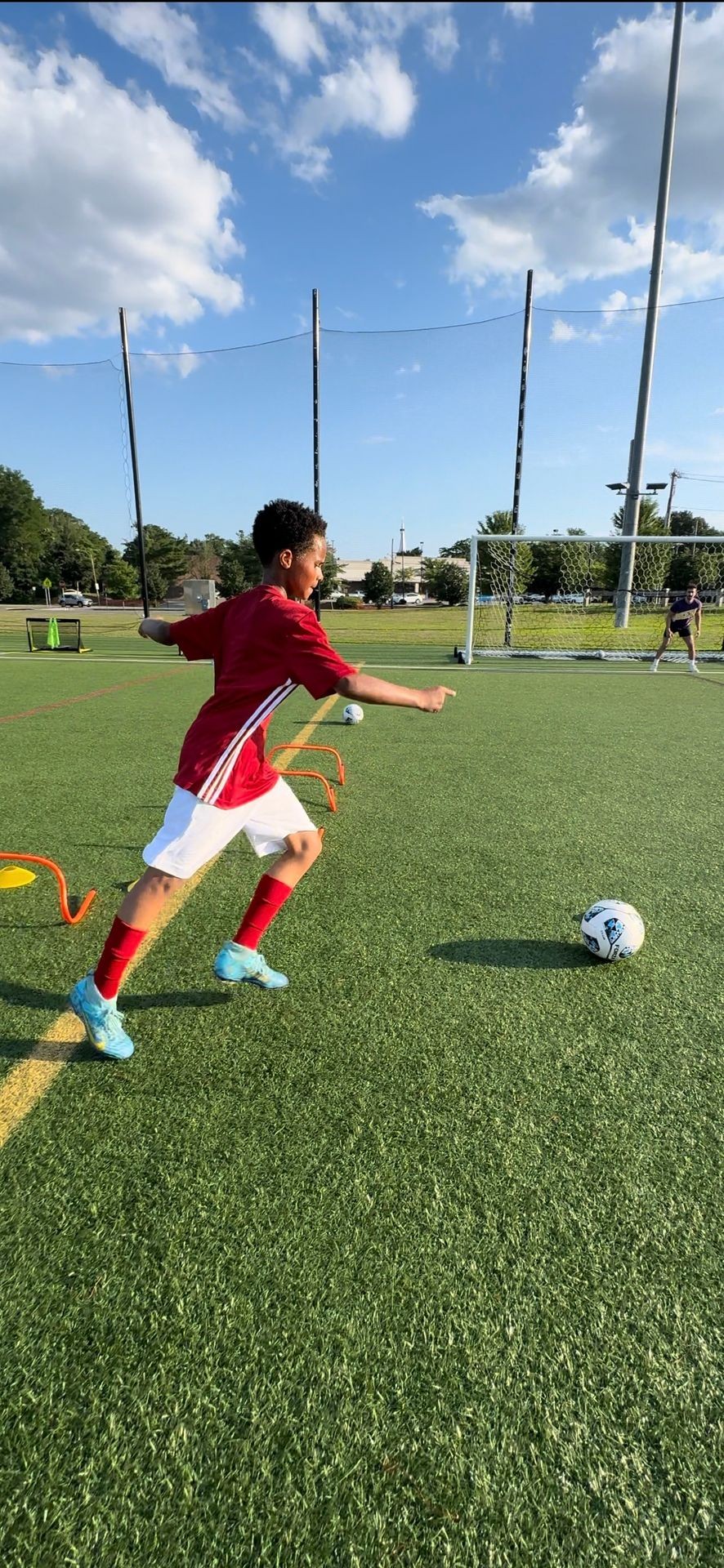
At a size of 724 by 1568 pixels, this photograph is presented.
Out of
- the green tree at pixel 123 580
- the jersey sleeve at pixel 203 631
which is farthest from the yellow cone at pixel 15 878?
the green tree at pixel 123 580

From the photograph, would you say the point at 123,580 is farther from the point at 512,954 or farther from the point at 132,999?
the point at 512,954

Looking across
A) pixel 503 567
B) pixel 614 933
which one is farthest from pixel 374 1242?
pixel 503 567

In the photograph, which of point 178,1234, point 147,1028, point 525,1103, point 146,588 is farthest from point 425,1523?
point 146,588

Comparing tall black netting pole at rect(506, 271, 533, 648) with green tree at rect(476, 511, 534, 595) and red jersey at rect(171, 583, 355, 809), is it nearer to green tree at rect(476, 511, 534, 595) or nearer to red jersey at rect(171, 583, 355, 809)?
green tree at rect(476, 511, 534, 595)

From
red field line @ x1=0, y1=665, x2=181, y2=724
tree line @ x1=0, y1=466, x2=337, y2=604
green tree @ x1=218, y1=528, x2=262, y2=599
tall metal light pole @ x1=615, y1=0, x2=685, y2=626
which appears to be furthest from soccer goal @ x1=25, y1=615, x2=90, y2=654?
tree line @ x1=0, y1=466, x2=337, y2=604

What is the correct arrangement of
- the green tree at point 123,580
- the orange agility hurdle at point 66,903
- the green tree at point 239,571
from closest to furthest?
1. the orange agility hurdle at point 66,903
2. the green tree at point 239,571
3. the green tree at point 123,580

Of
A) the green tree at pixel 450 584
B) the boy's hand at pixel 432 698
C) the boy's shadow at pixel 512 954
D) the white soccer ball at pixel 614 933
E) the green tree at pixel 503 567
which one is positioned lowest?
the boy's shadow at pixel 512 954

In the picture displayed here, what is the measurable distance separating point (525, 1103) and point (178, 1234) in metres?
1.10

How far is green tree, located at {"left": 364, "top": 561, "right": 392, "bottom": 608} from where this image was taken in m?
73.6

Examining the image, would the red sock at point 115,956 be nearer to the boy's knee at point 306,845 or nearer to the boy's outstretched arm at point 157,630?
the boy's knee at point 306,845

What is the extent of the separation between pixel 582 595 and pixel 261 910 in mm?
19232

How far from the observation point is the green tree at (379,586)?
73.6m

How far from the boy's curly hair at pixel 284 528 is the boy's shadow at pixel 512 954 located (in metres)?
1.84

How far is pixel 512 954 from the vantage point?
10.7ft
